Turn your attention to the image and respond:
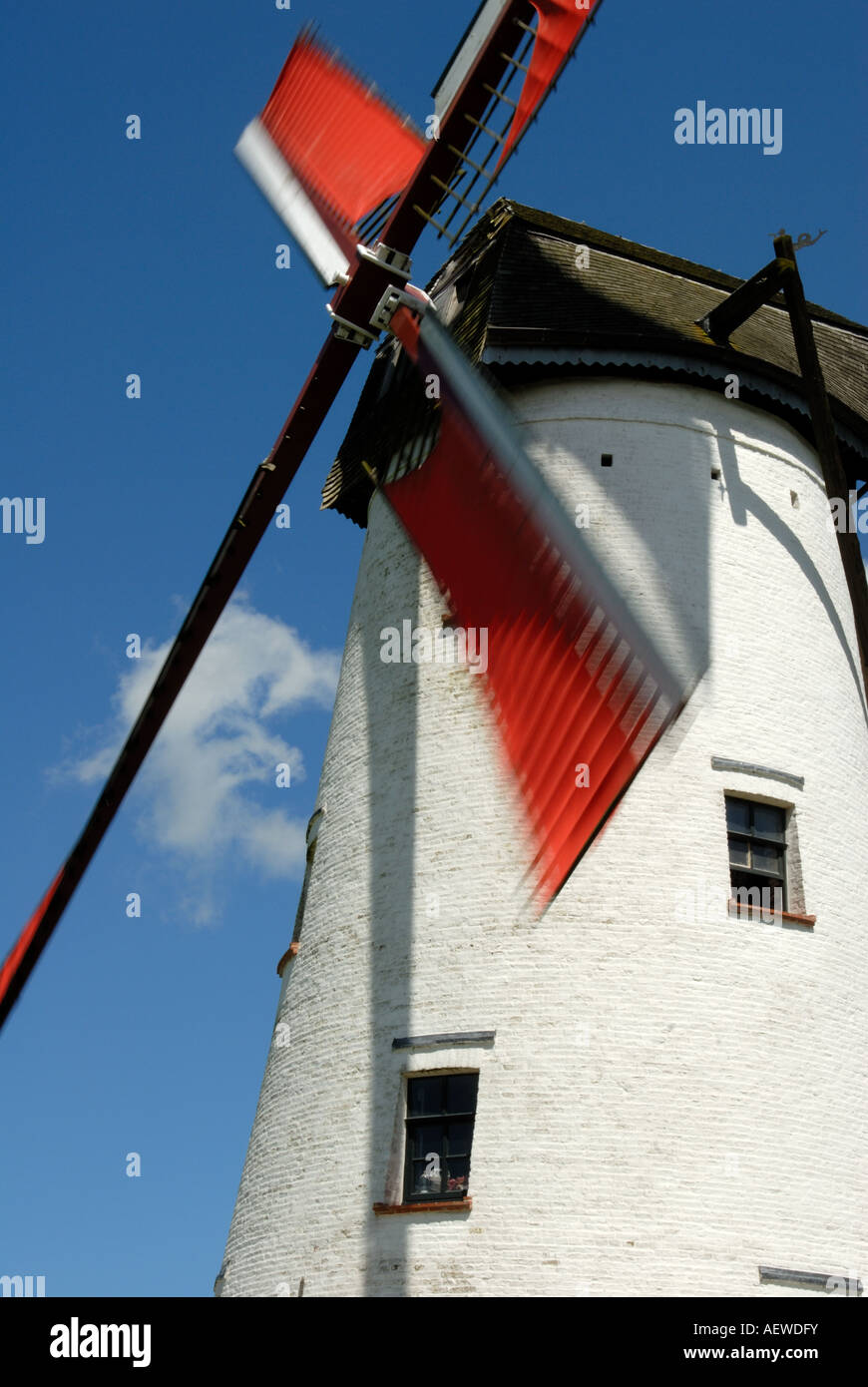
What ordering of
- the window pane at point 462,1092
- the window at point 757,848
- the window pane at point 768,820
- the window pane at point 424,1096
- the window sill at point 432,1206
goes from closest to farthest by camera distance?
the window sill at point 432,1206 < the window pane at point 462,1092 < the window pane at point 424,1096 < the window at point 757,848 < the window pane at point 768,820

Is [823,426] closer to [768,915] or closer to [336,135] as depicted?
[768,915]

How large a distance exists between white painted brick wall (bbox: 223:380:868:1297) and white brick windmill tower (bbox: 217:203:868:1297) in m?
0.03

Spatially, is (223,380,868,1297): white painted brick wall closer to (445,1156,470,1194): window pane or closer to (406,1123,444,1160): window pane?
(406,1123,444,1160): window pane

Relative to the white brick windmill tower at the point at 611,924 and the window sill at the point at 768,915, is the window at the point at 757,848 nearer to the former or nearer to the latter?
the white brick windmill tower at the point at 611,924

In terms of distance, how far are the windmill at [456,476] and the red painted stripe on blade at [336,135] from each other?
2 centimetres

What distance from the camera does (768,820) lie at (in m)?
14.1

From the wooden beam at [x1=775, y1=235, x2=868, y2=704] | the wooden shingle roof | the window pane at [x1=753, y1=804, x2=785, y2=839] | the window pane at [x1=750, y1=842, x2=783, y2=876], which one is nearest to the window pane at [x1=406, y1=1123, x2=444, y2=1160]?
the window pane at [x1=750, y1=842, x2=783, y2=876]

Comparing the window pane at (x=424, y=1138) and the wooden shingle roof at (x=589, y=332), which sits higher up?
the wooden shingle roof at (x=589, y=332)

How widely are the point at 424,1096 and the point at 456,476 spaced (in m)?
5.88

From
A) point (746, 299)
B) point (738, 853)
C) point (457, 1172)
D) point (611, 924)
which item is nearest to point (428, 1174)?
point (457, 1172)

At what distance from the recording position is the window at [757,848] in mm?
13719

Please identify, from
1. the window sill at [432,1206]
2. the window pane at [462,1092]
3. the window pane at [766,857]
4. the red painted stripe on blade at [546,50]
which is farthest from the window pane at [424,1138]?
the red painted stripe on blade at [546,50]
